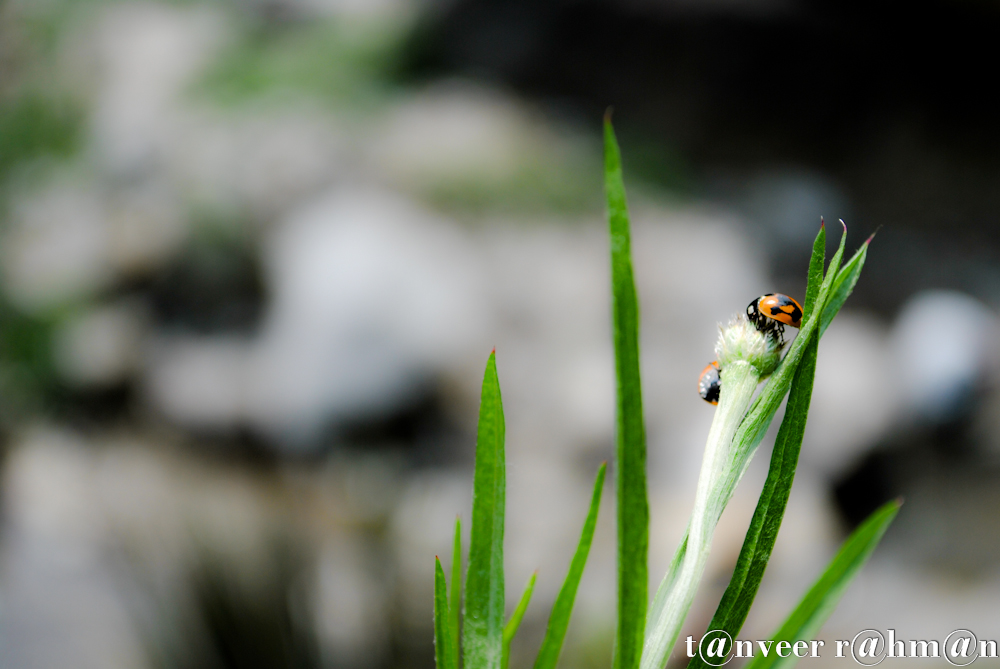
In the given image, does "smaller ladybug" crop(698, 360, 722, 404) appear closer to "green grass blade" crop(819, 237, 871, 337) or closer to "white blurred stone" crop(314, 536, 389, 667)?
"green grass blade" crop(819, 237, 871, 337)

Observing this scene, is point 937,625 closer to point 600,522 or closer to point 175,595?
point 600,522

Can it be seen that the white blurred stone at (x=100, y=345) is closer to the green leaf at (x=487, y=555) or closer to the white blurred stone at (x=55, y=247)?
the white blurred stone at (x=55, y=247)

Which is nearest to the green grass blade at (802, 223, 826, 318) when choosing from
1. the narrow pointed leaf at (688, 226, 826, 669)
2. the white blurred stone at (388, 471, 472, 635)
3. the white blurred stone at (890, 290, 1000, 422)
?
the narrow pointed leaf at (688, 226, 826, 669)

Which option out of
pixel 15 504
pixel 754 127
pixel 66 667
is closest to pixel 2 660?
pixel 66 667

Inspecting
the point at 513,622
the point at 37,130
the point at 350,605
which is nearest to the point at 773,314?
the point at 513,622

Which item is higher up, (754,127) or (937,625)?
(754,127)

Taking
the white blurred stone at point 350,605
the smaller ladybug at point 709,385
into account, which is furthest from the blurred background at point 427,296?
the smaller ladybug at point 709,385
